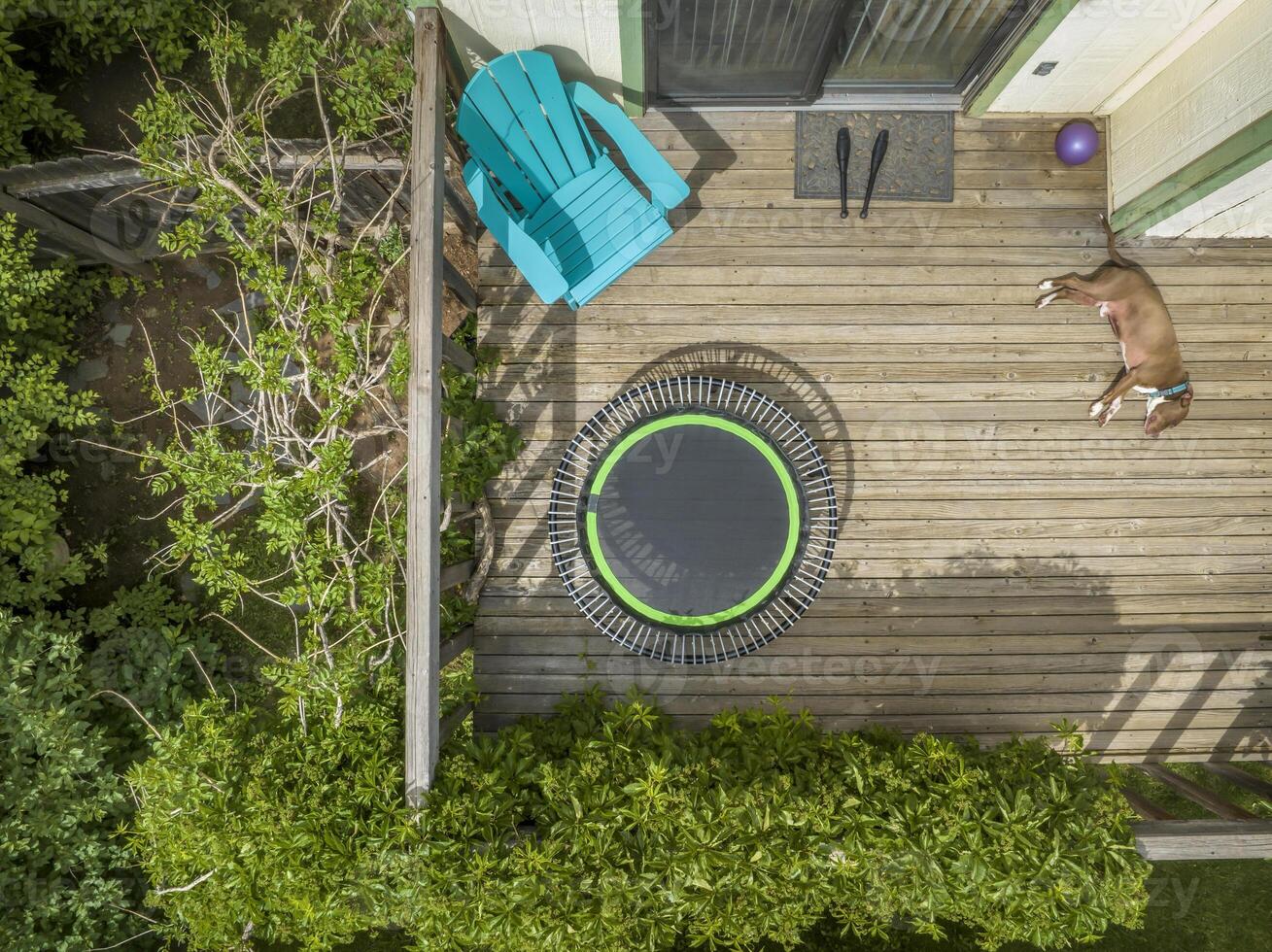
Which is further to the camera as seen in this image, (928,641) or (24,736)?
(928,641)

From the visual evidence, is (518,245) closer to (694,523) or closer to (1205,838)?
(694,523)

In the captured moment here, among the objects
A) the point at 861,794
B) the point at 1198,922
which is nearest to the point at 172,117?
the point at 861,794

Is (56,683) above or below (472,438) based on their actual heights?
below

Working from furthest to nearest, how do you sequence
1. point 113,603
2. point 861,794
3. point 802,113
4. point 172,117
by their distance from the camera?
point 113,603, point 802,113, point 172,117, point 861,794

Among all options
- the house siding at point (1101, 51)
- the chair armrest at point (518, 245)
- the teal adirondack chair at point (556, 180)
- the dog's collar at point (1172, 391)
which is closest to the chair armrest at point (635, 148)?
the teal adirondack chair at point (556, 180)

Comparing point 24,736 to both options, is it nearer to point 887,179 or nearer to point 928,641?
point 928,641

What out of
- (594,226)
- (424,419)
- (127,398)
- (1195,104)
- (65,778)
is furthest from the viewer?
(127,398)

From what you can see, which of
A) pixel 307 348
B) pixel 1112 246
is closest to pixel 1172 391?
pixel 1112 246

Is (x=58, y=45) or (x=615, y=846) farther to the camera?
(x=58, y=45)
